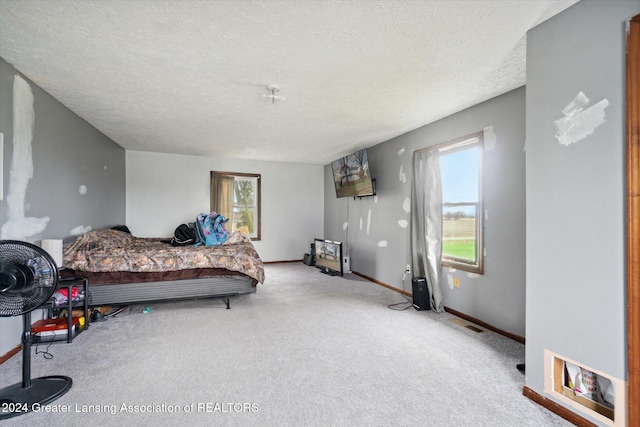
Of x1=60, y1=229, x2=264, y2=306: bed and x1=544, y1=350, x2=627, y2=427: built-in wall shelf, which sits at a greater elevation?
x1=60, y1=229, x2=264, y2=306: bed

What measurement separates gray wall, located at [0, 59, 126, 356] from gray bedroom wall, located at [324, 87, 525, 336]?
13.4 ft

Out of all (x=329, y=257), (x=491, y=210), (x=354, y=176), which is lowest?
(x=329, y=257)

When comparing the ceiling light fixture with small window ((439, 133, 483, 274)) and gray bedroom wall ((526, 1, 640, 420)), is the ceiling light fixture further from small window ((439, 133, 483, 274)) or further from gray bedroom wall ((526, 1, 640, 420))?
small window ((439, 133, 483, 274))

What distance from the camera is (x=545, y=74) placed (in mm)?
1753

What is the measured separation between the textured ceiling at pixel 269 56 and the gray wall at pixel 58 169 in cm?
19

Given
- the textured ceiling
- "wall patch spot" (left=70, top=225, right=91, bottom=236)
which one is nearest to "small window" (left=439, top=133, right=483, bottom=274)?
the textured ceiling

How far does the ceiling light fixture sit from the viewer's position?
2.65 metres

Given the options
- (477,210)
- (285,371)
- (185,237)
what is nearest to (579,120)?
(477,210)

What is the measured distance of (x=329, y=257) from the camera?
5.55 m

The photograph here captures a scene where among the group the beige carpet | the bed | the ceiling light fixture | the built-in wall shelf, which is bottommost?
the beige carpet

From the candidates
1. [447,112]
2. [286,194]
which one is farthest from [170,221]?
[447,112]

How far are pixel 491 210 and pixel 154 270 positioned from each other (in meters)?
3.66

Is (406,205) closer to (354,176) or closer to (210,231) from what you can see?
(354,176)

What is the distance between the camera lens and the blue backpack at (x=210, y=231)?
4.05 meters
